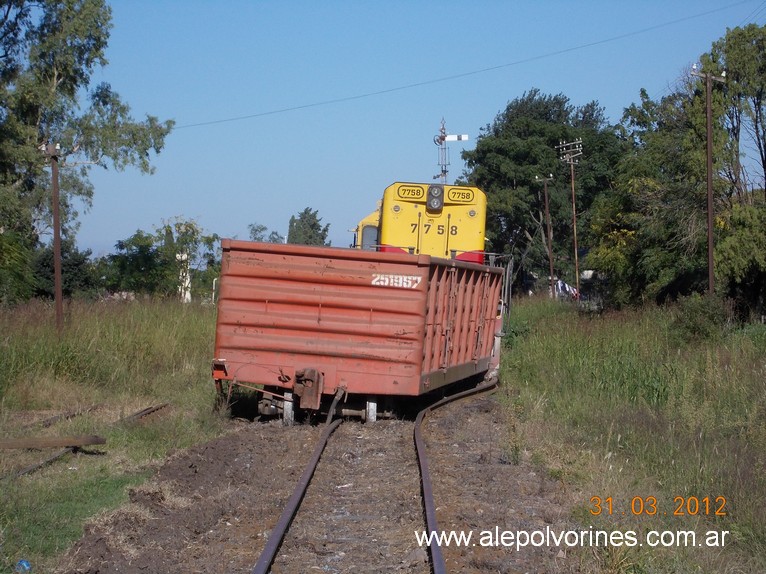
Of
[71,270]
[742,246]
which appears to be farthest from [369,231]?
[71,270]

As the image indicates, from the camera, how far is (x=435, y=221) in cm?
1739

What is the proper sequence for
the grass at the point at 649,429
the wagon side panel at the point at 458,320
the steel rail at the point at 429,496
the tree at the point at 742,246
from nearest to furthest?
the steel rail at the point at 429,496
the grass at the point at 649,429
the wagon side panel at the point at 458,320
the tree at the point at 742,246

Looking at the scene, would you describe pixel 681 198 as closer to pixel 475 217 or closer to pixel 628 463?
pixel 475 217

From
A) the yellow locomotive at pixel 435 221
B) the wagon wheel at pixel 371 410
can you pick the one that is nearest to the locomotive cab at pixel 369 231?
the yellow locomotive at pixel 435 221

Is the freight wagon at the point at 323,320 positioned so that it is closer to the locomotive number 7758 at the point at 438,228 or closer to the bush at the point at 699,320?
the locomotive number 7758 at the point at 438,228

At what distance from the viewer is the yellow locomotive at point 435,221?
17.3m

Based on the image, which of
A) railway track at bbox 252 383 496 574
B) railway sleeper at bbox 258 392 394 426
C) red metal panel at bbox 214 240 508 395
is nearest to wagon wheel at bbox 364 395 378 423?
railway sleeper at bbox 258 392 394 426

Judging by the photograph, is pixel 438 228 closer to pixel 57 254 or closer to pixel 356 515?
pixel 57 254

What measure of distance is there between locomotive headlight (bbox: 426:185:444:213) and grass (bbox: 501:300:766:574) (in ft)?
12.7

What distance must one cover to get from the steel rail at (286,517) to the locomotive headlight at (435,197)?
7.53 metres

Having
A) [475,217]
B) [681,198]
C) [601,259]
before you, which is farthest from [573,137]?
[475,217]

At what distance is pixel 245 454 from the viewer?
10250 millimetres

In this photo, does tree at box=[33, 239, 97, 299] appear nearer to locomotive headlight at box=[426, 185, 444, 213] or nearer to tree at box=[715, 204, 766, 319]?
locomotive headlight at box=[426, 185, 444, 213]

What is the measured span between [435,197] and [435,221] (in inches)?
21.1
